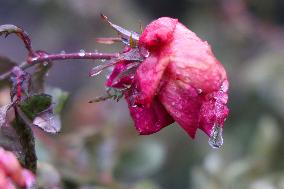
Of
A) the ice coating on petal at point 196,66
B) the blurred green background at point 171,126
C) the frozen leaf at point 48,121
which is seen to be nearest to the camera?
the ice coating on petal at point 196,66

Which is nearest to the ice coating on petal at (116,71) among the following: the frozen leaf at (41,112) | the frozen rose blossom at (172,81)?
the frozen rose blossom at (172,81)

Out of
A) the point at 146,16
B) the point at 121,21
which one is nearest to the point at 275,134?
the point at 121,21

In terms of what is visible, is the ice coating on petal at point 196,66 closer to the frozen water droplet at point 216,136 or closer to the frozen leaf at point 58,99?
the frozen water droplet at point 216,136

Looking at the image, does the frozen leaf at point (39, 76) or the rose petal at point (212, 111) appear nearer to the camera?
the rose petal at point (212, 111)

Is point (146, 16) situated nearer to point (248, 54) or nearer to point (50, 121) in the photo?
point (248, 54)

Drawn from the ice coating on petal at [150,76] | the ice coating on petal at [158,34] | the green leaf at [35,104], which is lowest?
the green leaf at [35,104]

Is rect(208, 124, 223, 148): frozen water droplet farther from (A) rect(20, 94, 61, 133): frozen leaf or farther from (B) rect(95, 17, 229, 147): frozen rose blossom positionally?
(A) rect(20, 94, 61, 133): frozen leaf
